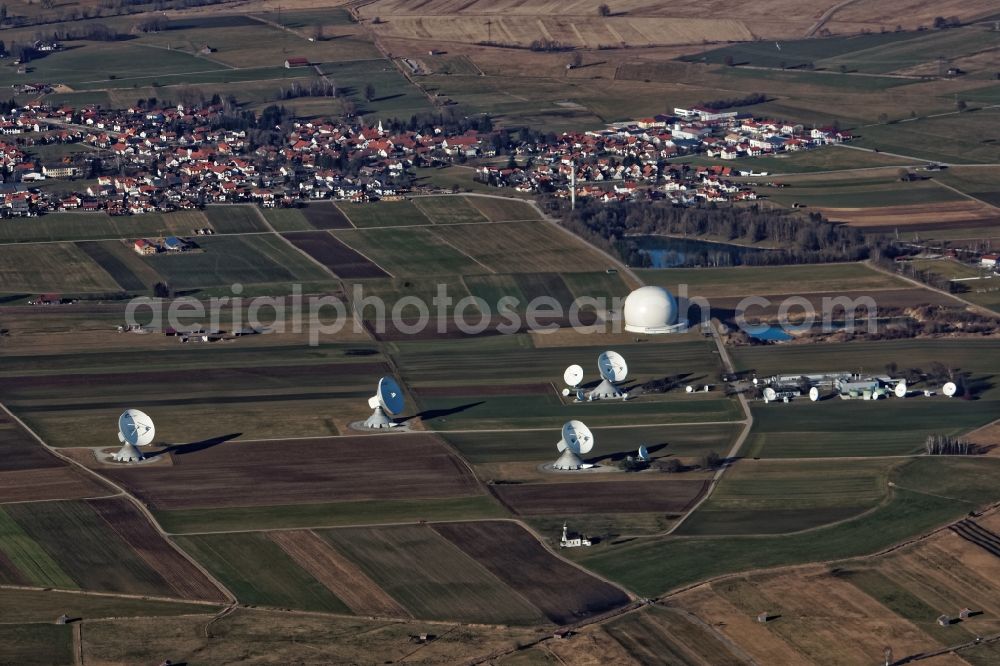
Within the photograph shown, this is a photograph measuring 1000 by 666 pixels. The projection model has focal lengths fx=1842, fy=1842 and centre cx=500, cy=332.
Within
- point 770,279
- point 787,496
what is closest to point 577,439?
point 787,496

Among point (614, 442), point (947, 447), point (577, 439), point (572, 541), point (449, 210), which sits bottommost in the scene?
point (572, 541)

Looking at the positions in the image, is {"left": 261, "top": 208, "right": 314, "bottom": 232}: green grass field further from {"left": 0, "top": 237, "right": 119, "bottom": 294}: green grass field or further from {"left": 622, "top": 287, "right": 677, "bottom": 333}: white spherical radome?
{"left": 622, "top": 287, "right": 677, "bottom": 333}: white spherical radome

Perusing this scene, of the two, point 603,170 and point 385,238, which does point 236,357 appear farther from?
point 603,170

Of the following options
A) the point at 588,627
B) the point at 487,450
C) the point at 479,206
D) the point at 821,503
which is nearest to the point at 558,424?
the point at 487,450

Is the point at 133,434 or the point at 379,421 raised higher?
the point at 133,434

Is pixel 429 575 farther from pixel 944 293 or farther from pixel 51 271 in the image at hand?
pixel 51 271

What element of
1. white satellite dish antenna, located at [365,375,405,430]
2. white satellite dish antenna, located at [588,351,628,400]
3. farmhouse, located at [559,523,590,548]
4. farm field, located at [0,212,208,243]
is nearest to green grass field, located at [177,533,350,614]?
farmhouse, located at [559,523,590,548]

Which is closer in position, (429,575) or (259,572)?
(429,575)
